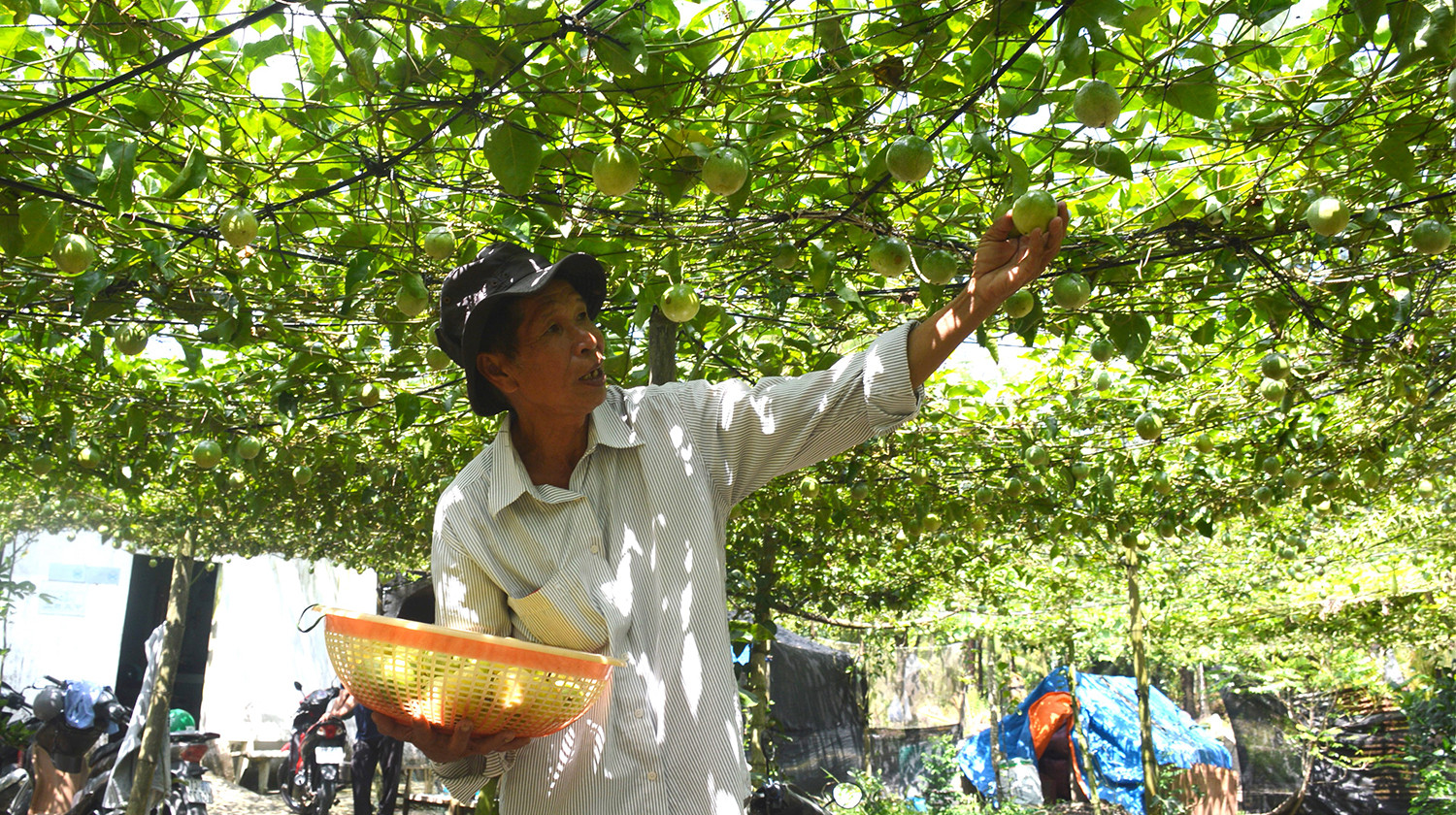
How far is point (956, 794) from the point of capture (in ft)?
35.1

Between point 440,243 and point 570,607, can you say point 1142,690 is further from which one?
point 570,607

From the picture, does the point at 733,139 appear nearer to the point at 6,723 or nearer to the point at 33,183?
the point at 33,183

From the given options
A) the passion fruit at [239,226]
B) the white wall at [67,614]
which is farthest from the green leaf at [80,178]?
the white wall at [67,614]

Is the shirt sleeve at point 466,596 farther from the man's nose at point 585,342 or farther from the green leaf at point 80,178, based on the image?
the green leaf at point 80,178

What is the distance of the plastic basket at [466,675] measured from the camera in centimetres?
150

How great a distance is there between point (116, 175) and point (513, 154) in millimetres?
887

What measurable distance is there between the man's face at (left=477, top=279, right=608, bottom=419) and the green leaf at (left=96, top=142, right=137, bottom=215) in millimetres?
912

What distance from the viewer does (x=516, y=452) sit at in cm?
192

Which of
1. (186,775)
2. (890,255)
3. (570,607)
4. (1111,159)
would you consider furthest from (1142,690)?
(186,775)

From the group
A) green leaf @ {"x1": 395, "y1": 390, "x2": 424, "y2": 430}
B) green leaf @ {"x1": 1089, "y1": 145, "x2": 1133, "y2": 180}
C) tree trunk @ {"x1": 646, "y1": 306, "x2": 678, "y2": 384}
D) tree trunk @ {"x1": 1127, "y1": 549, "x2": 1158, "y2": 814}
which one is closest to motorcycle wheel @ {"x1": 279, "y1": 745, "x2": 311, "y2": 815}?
tree trunk @ {"x1": 1127, "y1": 549, "x2": 1158, "y2": 814}

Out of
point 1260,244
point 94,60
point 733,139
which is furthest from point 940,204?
point 94,60

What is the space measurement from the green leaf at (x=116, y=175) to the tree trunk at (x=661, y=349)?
1.37 m

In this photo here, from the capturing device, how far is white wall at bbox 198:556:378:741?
13.4 metres

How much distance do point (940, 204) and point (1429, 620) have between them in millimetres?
7730
